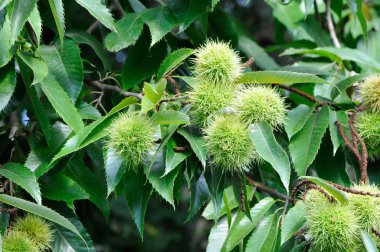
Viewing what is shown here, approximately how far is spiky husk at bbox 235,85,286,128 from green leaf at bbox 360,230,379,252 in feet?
0.99

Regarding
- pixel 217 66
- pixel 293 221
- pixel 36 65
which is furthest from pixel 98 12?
pixel 293 221

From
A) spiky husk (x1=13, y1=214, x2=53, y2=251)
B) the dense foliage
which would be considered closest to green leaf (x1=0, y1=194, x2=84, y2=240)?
the dense foliage

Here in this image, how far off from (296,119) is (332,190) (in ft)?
1.39

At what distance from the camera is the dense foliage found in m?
1.38

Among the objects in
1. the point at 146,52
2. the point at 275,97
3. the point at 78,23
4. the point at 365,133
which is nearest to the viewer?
the point at 275,97

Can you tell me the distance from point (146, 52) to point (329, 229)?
2.83ft

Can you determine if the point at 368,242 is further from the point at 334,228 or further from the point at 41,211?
the point at 41,211

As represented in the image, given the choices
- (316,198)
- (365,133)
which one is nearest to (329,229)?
(316,198)

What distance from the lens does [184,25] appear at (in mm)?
1820

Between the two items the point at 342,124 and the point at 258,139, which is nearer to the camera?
the point at 258,139

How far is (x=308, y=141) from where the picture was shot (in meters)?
1.67

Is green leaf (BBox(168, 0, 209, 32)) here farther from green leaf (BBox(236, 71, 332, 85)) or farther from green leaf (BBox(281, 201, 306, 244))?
green leaf (BBox(281, 201, 306, 244))

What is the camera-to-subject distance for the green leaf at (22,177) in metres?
1.46

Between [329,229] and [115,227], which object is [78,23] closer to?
[329,229]
